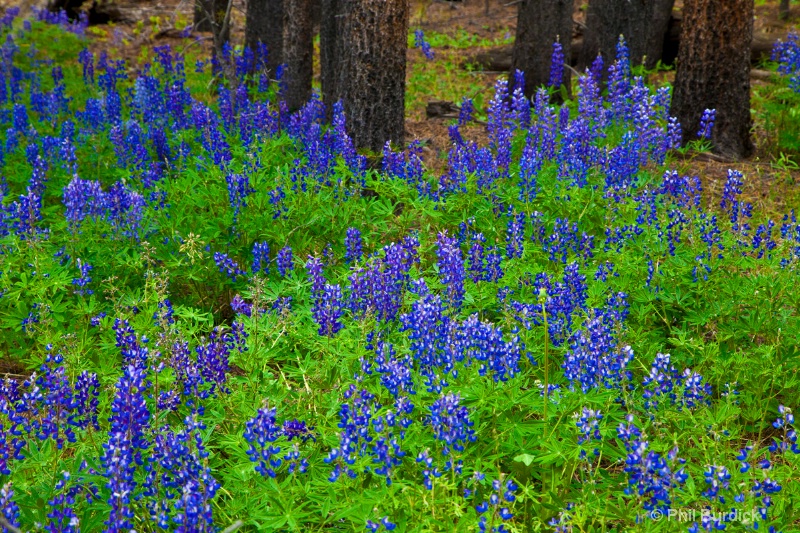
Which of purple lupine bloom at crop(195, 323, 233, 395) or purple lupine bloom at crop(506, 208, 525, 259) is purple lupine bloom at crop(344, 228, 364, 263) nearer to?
purple lupine bloom at crop(506, 208, 525, 259)

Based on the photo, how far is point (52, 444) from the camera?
3.12 m

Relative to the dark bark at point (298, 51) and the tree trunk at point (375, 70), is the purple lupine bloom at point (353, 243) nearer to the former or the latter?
the tree trunk at point (375, 70)

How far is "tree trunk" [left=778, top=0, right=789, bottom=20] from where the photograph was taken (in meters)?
15.8

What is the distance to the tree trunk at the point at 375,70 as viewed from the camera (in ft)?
20.6

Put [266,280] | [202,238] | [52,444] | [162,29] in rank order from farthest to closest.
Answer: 1. [162,29]
2. [202,238]
3. [266,280]
4. [52,444]

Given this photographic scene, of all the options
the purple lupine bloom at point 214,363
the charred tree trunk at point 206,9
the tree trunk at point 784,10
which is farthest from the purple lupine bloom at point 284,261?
the tree trunk at point 784,10

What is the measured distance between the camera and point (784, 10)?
16.1m

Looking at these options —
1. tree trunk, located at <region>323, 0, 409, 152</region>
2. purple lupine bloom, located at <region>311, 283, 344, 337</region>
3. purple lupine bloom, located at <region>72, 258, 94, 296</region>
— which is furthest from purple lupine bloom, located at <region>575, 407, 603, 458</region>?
tree trunk, located at <region>323, 0, 409, 152</region>

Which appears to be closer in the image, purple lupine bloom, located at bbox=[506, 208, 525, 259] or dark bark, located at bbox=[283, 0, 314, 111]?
purple lupine bloom, located at bbox=[506, 208, 525, 259]

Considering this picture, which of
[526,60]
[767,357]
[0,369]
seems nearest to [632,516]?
[767,357]

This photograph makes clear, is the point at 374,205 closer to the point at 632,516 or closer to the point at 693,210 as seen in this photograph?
the point at 693,210

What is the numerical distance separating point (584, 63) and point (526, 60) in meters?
1.96

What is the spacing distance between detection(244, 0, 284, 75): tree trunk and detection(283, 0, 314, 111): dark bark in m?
1.31

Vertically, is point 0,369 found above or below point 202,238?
below
